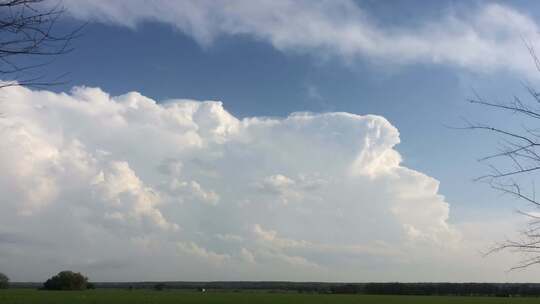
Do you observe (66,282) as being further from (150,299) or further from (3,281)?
(150,299)

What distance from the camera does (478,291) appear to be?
525 feet

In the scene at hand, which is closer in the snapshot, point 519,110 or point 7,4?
point 7,4

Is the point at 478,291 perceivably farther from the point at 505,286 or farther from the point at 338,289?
the point at 338,289

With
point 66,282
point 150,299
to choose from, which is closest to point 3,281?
point 66,282

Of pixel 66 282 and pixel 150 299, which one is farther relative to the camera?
pixel 66 282

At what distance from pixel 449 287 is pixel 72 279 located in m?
103

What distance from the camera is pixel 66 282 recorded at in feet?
374

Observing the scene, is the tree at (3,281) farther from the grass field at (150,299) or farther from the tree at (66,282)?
the grass field at (150,299)

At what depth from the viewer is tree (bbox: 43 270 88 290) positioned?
114062 mm

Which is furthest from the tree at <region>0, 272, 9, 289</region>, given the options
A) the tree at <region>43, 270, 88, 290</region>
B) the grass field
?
the grass field

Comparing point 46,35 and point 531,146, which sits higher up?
point 46,35

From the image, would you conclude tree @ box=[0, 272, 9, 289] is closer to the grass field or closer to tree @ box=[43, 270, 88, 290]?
tree @ box=[43, 270, 88, 290]

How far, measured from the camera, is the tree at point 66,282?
114 m

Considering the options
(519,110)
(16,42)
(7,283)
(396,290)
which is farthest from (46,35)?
(396,290)
